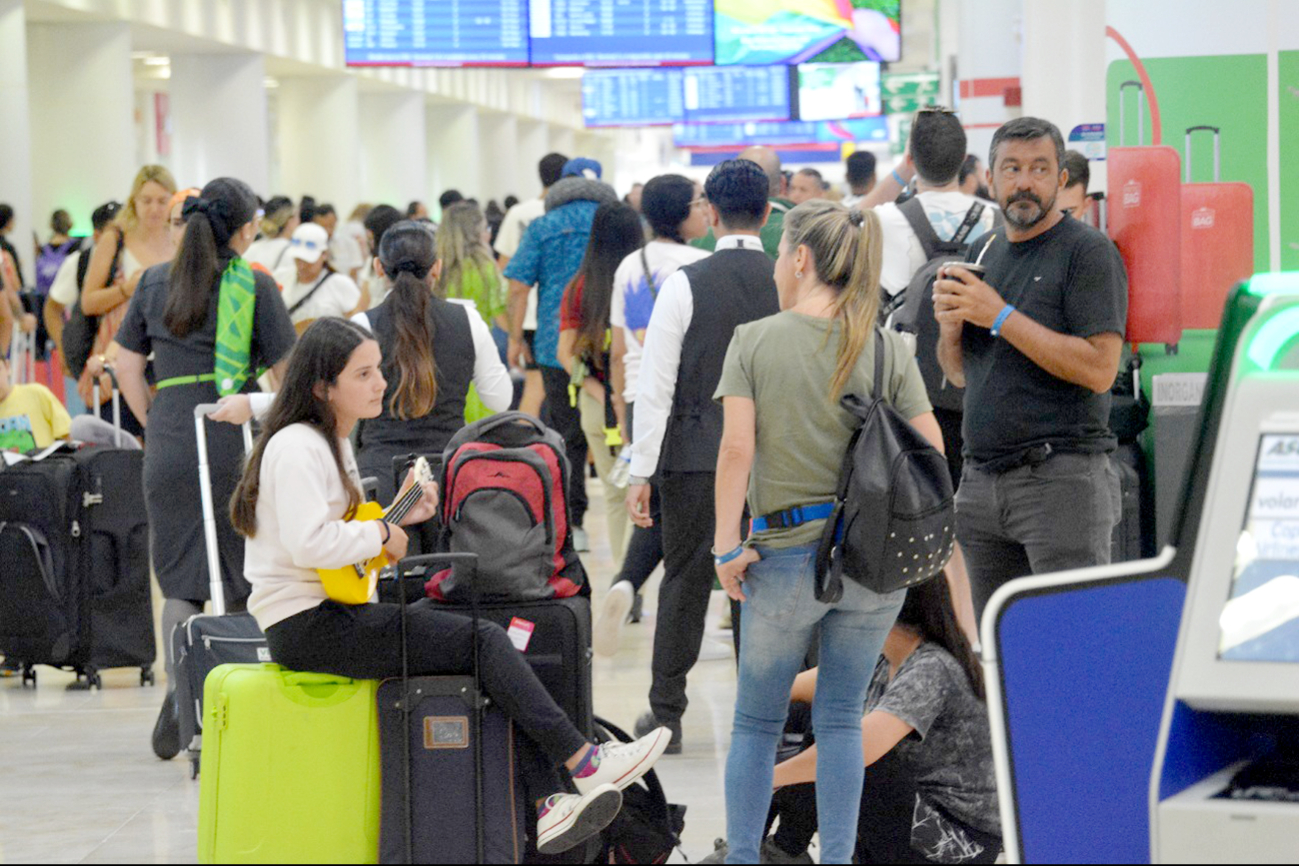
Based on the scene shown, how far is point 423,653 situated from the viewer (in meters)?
3.48

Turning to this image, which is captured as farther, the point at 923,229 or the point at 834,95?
the point at 834,95

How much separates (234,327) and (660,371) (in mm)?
1315

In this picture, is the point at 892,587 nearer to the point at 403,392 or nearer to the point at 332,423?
the point at 332,423

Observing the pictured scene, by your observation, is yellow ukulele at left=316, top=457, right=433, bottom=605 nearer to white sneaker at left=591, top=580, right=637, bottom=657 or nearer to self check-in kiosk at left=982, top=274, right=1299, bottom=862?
white sneaker at left=591, top=580, right=637, bottom=657

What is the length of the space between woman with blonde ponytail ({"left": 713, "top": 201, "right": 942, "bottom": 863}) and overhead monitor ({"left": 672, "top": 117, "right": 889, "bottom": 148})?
20.1 m

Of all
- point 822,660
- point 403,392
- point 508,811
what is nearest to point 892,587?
point 822,660

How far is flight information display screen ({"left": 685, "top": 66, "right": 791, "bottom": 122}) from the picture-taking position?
16562mm

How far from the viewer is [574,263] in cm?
721

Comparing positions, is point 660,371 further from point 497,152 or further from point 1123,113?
point 497,152

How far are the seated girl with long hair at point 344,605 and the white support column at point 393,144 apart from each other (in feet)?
64.4

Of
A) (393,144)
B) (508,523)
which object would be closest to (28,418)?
(508,523)

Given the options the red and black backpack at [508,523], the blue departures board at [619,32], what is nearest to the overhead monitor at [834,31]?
the blue departures board at [619,32]

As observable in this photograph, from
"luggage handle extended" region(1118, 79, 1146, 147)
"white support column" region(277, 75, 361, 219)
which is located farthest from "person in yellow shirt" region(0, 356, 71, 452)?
"white support column" region(277, 75, 361, 219)

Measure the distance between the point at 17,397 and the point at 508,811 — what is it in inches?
137
